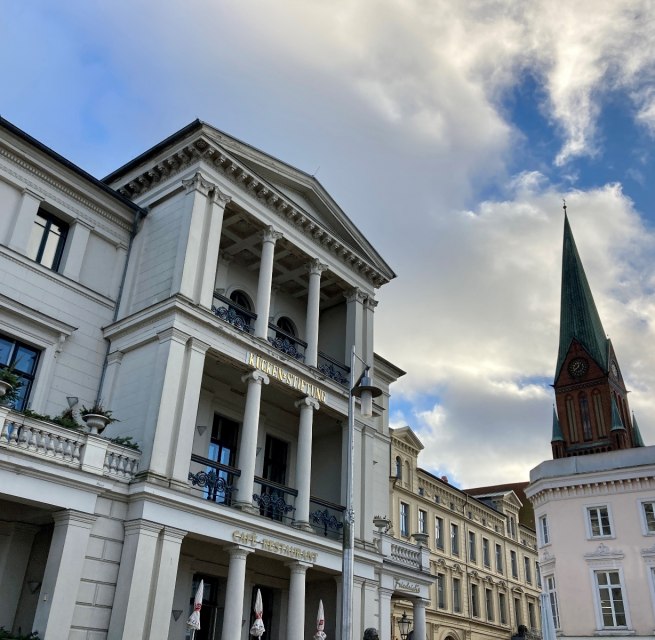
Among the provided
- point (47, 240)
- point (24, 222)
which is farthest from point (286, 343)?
point (24, 222)

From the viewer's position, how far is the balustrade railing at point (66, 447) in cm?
1423

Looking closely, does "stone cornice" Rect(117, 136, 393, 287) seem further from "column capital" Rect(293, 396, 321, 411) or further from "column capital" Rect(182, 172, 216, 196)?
"column capital" Rect(293, 396, 321, 411)

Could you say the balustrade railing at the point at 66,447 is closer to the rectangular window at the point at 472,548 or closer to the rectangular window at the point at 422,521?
the rectangular window at the point at 422,521

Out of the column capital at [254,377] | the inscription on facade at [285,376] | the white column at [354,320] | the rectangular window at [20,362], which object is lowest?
the rectangular window at [20,362]

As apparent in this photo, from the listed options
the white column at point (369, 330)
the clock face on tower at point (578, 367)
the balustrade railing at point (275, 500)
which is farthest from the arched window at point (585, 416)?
the balustrade railing at point (275, 500)

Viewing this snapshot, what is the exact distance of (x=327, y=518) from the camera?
21891mm

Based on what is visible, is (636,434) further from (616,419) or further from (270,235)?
(270,235)

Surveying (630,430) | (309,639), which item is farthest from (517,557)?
(309,639)

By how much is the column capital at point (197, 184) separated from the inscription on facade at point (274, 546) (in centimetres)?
992

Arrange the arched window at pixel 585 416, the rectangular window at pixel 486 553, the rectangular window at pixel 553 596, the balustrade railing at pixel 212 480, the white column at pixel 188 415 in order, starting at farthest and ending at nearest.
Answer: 1. the arched window at pixel 585 416
2. the rectangular window at pixel 486 553
3. the rectangular window at pixel 553 596
4. the balustrade railing at pixel 212 480
5. the white column at pixel 188 415

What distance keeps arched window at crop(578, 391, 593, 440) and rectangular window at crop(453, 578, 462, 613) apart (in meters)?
29.2

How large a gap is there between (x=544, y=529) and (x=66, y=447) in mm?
32005

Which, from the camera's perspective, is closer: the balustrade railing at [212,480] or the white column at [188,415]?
the white column at [188,415]

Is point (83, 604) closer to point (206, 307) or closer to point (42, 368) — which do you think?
point (42, 368)
